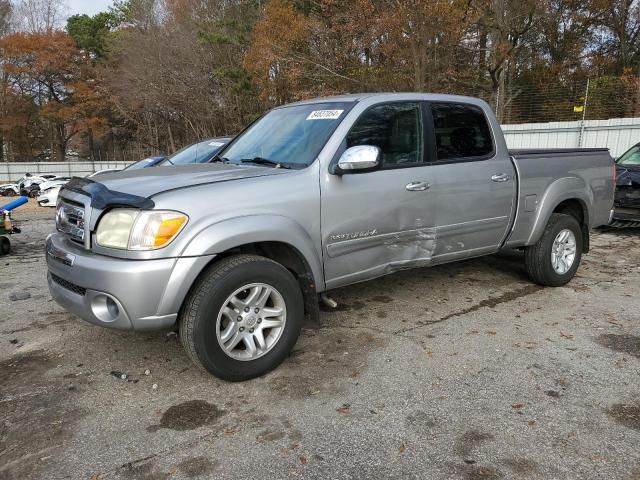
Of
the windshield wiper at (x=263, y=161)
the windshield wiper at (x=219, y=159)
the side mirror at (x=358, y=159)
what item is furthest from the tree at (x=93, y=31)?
the side mirror at (x=358, y=159)

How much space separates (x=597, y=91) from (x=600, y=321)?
45.4 feet

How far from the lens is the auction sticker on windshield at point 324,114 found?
3.86 m

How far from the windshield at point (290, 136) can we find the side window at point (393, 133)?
18cm

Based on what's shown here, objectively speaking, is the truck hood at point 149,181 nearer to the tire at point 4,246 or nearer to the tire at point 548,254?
the tire at point 548,254

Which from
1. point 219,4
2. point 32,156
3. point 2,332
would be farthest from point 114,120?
point 2,332

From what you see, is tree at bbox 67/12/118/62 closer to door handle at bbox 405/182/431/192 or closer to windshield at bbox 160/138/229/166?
windshield at bbox 160/138/229/166

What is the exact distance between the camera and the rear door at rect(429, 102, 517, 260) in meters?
4.25

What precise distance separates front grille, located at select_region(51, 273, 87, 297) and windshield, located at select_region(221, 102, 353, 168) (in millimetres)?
1531

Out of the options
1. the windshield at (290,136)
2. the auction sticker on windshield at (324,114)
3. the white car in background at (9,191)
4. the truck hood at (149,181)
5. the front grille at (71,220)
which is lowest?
the white car in background at (9,191)

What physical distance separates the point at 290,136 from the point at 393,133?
813mm

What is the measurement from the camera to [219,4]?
107 ft

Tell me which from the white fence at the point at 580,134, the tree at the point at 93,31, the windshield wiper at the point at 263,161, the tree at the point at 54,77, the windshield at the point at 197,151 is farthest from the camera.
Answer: the tree at the point at 93,31

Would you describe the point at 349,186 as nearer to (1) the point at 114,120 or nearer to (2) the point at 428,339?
(2) the point at 428,339

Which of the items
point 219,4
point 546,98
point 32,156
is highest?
point 219,4
